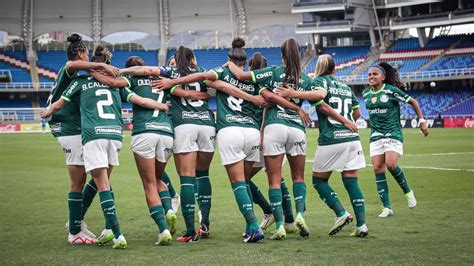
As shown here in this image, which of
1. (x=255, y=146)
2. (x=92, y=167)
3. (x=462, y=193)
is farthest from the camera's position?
(x=462, y=193)

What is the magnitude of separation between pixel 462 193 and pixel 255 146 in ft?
21.9

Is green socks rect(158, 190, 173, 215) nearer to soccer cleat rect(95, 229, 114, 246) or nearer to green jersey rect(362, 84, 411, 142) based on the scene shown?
soccer cleat rect(95, 229, 114, 246)

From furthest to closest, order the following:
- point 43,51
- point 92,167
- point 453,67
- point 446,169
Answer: point 43,51, point 453,67, point 446,169, point 92,167

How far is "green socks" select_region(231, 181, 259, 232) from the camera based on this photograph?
962 centimetres

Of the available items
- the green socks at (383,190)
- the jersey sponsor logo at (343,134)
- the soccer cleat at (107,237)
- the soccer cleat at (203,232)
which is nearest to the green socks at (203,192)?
the soccer cleat at (203,232)

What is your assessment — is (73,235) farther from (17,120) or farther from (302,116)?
(17,120)

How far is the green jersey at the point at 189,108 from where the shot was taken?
10.1 meters

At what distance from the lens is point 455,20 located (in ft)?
225

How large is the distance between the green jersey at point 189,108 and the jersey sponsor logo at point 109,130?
82cm

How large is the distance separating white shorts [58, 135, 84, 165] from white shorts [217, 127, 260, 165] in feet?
6.12

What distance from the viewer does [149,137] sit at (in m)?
9.81

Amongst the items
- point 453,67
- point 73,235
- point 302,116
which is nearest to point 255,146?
point 302,116

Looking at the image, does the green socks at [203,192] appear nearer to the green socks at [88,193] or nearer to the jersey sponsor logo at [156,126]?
the jersey sponsor logo at [156,126]

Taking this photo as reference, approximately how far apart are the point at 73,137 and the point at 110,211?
128 cm
